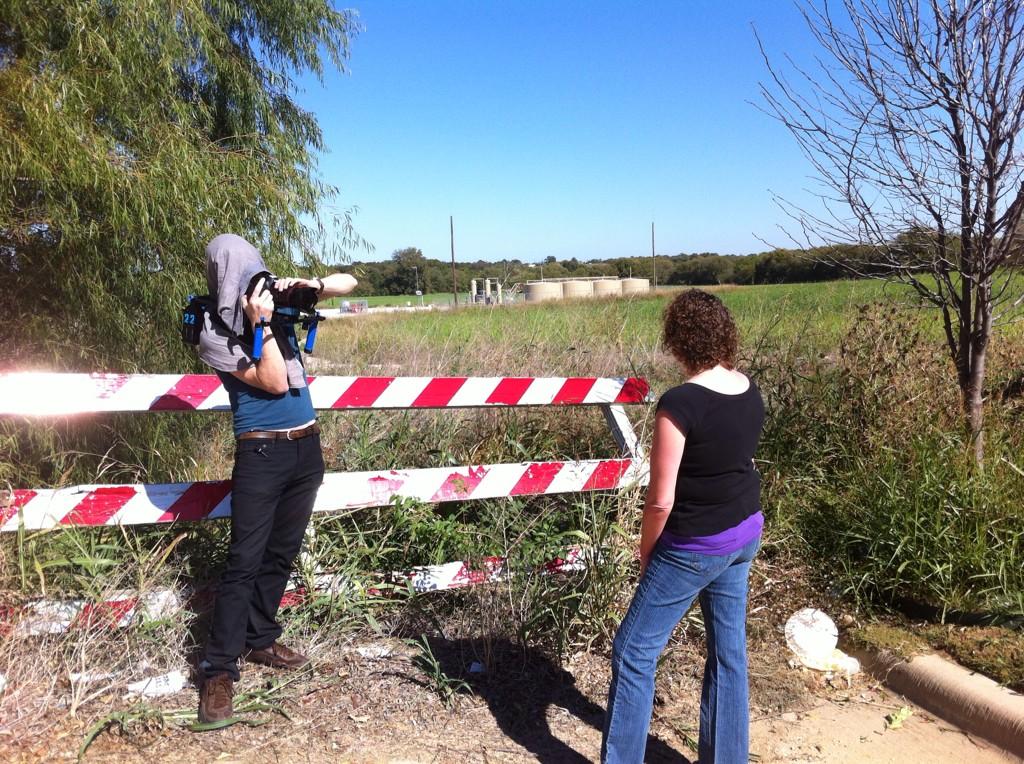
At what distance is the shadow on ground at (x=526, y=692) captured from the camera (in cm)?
306

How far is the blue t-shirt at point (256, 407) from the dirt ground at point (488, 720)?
1104 millimetres

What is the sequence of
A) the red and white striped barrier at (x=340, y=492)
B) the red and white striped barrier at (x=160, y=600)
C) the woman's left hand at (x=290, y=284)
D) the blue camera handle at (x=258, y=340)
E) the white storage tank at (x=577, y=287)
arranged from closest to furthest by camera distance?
the blue camera handle at (x=258, y=340), the woman's left hand at (x=290, y=284), the red and white striped barrier at (x=160, y=600), the red and white striped barrier at (x=340, y=492), the white storage tank at (x=577, y=287)

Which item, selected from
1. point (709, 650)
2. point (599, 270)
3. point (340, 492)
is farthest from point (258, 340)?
point (599, 270)

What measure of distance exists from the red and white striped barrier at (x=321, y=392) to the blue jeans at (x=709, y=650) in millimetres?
1595

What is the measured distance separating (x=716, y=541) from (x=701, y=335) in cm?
69

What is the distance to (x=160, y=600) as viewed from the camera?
10.8ft

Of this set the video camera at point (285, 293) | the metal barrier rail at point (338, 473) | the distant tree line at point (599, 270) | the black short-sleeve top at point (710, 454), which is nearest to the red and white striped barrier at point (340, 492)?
the metal barrier rail at point (338, 473)

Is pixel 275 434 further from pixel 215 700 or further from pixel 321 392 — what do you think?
pixel 215 700

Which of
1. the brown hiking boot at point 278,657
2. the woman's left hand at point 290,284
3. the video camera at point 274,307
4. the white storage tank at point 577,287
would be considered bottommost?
the brown hiking boot at point 278,657

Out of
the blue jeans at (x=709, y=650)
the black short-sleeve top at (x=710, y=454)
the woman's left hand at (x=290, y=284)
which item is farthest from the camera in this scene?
the woman's left hand at (x=290, y=284)

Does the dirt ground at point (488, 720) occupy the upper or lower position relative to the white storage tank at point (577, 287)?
lower

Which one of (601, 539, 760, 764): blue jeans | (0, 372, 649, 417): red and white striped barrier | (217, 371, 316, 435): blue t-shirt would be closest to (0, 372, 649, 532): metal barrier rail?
(0, 372, 649, 417): red and white striped barrier

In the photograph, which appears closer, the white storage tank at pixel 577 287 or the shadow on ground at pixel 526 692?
the shadow on ground at pixel 526 692

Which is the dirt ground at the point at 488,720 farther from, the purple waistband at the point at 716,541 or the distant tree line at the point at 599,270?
the distant tree line at the point at 599,270
